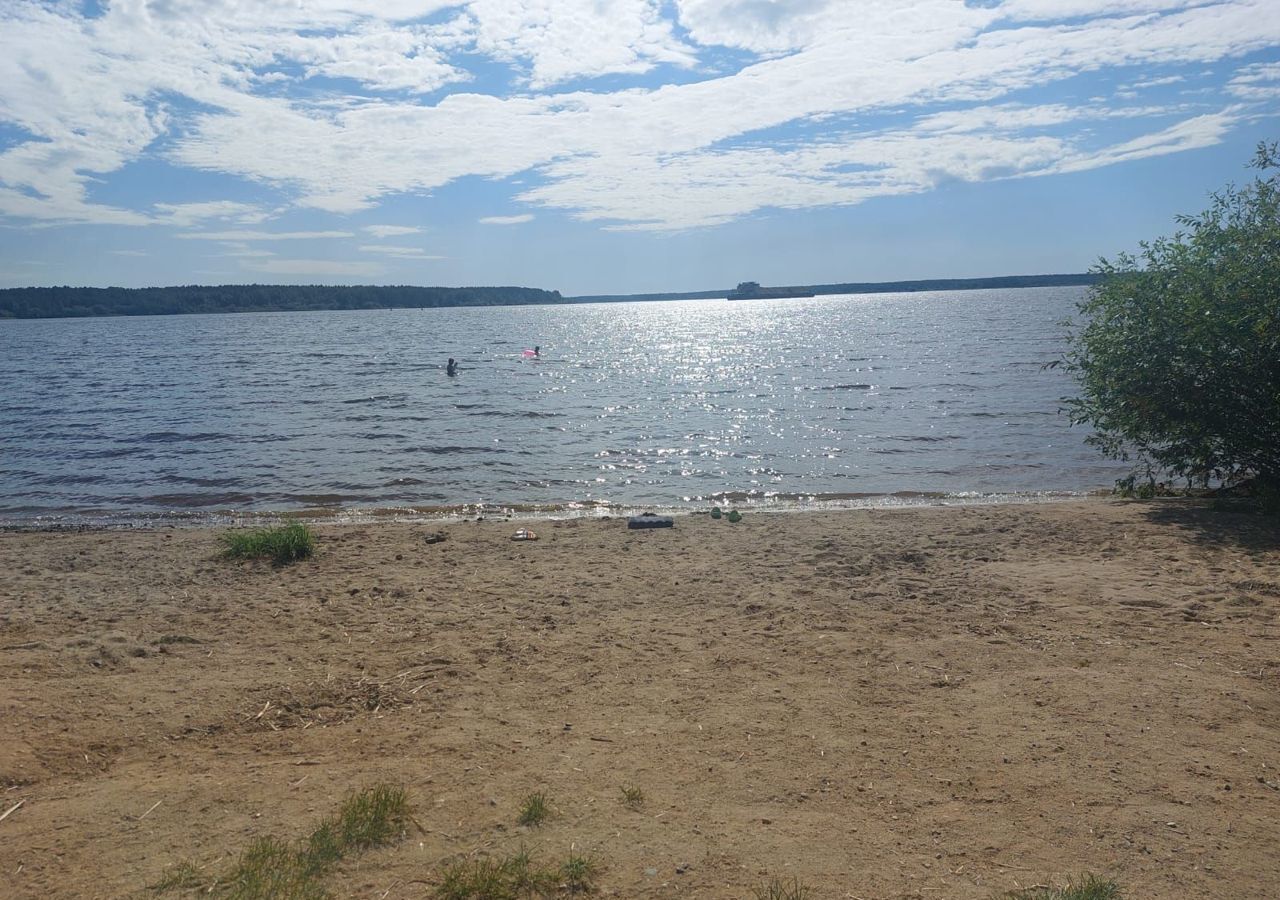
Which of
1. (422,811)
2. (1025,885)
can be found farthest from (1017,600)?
(422,811)

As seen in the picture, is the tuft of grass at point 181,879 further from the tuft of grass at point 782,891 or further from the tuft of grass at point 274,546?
the tuft of grass at point 274,546

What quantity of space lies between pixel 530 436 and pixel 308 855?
63.1ft

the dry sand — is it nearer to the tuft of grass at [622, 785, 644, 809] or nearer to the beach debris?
the tuft of grass at [622, 785, 644, 809]

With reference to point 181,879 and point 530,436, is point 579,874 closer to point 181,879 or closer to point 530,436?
point 181,879

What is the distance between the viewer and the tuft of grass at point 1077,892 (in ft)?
12.1

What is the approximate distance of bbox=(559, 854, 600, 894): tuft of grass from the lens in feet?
12.6

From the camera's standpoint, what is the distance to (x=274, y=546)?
10.2 meters

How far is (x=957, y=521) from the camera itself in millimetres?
11773

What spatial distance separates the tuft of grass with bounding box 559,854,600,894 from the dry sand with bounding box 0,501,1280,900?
11 centimetres

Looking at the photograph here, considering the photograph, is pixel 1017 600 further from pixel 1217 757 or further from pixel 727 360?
pixel 727 360

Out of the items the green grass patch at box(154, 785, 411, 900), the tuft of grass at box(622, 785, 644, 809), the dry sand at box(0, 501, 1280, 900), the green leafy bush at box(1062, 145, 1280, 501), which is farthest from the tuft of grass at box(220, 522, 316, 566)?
the green leafy bush at box(1062, 145, 1280, 501)

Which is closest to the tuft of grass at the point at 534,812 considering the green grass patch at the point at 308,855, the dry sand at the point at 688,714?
the dry sand at the point at 688,714

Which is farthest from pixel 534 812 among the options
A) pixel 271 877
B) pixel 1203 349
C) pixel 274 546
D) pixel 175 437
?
pixel 175 437

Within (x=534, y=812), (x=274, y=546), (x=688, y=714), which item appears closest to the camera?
(x=534, y=812)
